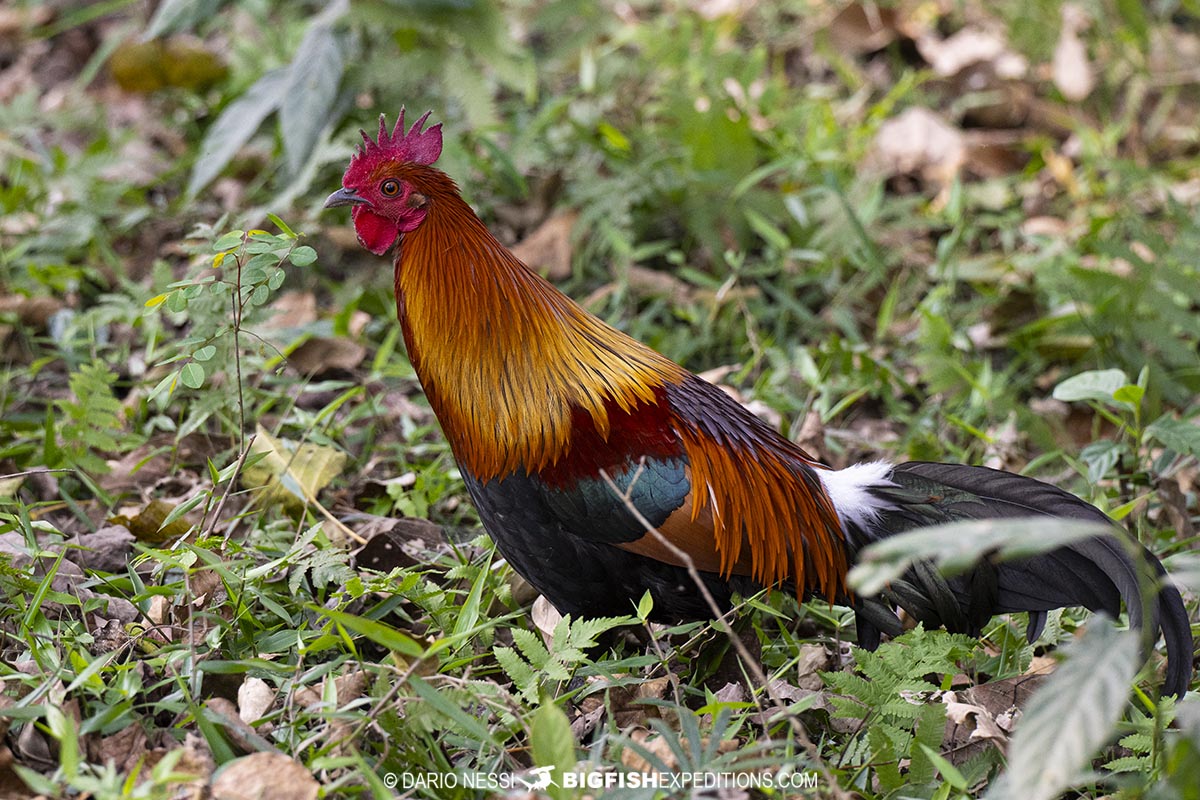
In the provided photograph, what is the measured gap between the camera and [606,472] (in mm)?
2844

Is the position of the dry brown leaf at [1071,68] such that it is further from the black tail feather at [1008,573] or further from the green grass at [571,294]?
the black tail feather at [1008,573]

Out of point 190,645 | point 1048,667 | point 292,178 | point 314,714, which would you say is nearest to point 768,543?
point 1048,667

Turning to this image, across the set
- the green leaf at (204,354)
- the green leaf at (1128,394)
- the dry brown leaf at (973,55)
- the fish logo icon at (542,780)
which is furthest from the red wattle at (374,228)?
the dry brown leaf at (973,55)

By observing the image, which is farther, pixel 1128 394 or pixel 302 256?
pixel 1128 394

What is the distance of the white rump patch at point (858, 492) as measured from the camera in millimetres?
2967

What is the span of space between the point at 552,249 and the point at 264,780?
3072mm

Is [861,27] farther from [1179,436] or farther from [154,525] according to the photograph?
[154,525]

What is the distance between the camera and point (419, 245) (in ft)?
9.72

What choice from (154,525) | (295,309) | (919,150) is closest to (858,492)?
(154,525)

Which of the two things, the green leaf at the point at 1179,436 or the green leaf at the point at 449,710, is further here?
the green leaf at the point at 1179,436

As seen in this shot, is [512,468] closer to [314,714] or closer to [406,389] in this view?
[314,714]

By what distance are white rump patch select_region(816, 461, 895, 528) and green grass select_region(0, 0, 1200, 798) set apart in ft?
Result: 1.13

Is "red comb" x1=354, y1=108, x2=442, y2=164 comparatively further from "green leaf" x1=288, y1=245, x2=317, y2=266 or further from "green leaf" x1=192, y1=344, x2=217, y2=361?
"green leaf" x1=192, y1=344, x2=217, y2=361

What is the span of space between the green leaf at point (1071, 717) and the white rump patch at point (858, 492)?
1129 millimetres
